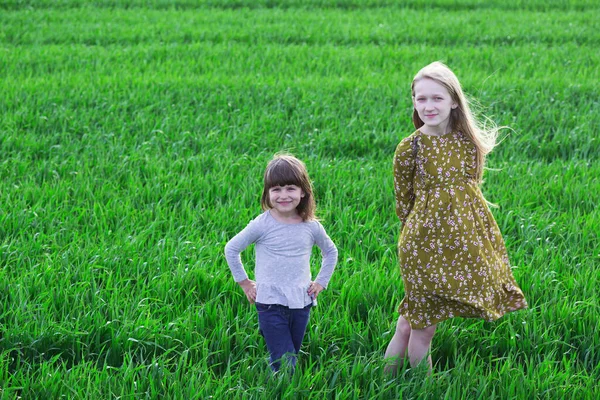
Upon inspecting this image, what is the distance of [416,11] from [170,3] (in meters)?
4.54

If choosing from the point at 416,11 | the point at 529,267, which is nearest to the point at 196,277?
the point at 529,267

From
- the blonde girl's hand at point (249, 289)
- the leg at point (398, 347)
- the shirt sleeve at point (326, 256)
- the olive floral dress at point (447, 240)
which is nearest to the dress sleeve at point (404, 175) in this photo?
the olive floral dress at point (447, 240)

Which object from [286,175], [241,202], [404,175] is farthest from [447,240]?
[241,202]

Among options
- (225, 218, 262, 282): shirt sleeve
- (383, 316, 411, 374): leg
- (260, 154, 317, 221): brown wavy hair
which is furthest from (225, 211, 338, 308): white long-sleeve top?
(383, 316, 411, 374): leg

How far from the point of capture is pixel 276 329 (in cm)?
304

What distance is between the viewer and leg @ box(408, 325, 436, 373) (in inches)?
122

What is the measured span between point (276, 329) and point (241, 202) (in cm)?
201

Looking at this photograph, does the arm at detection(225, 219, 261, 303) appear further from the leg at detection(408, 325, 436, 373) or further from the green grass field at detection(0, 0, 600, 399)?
the leg at detection(408, 325, 436, 373)

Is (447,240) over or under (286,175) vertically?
under

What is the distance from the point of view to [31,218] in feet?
15.1

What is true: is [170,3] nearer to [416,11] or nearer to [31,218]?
[416,11]

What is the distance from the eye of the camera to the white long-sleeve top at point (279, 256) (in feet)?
9.84

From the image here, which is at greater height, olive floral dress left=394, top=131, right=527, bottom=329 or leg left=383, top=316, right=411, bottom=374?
olive floral dress left=394, top=131, right=527, bottom=329

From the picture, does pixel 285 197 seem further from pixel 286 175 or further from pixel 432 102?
pixel 432 102
